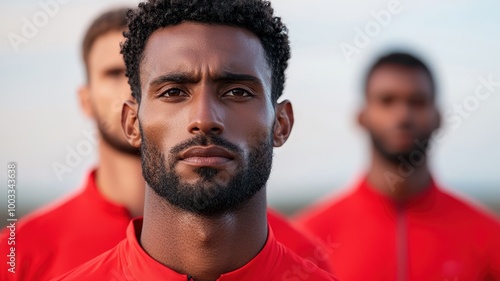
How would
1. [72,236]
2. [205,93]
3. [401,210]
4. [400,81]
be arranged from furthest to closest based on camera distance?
→ [400,81] < [401,210] < [72,236] < [205,93]

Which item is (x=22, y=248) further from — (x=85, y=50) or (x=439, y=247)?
(x=439, y=247)

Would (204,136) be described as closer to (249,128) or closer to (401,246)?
(249,128)

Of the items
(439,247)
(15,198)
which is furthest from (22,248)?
(439,247)

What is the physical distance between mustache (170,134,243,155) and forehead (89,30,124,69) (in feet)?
10.2

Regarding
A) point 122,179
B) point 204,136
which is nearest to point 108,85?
point 122,179

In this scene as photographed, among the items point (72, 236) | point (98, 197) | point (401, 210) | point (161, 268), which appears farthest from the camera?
point (401, 210)

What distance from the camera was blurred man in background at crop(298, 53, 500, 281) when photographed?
955cm

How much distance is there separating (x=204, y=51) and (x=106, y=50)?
3.17 metres

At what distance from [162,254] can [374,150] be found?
5155mm

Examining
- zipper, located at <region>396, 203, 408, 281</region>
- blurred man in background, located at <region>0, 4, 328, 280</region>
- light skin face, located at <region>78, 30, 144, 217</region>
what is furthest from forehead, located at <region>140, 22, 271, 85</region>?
zipper, located at <region>396, 203, 408, 281</region>

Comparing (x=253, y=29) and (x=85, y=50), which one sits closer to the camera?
(x=253, y=29)

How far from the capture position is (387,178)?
10203 mm

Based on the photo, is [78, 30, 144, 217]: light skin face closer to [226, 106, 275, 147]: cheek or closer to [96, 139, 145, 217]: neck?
[96, 139, 145, 217]: neck

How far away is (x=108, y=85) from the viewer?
8250 mm
